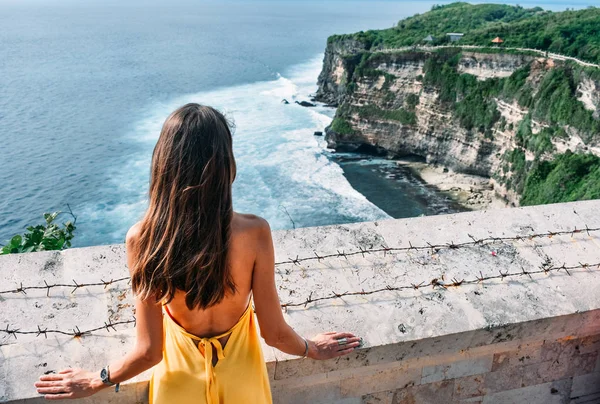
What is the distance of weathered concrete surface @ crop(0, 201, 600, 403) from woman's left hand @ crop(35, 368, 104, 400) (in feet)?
0.26

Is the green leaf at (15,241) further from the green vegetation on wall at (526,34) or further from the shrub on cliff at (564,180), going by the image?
the green vegetation on wall at (526,34)

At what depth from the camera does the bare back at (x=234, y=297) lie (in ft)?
7.13

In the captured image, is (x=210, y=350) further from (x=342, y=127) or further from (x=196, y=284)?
(x=342, y=127)

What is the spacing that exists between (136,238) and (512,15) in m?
97.9

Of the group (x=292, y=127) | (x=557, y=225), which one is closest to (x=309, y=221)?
(x=292, y=127)

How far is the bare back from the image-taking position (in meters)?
2.17

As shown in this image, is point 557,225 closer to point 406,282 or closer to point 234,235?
point 406,282

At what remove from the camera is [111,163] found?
46.5m

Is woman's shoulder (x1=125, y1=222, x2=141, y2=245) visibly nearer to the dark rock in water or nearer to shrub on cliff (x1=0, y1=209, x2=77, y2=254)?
shrub on cliff (x1=0, y1=209, x2=77, y2=254)

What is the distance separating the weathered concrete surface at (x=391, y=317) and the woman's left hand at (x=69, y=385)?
0.08 m

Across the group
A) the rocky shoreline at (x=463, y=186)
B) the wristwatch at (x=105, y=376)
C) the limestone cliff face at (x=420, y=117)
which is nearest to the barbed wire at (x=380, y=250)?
the wristwatch at (x=105, y=376)

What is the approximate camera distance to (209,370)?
2.25 metres

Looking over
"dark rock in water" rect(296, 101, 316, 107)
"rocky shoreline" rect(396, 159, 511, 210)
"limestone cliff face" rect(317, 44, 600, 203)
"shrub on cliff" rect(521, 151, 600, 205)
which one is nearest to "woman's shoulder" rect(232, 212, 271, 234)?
"shrub on cliff" rect(521, 151, 600, 205)

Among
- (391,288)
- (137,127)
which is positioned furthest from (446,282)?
(137,127)
